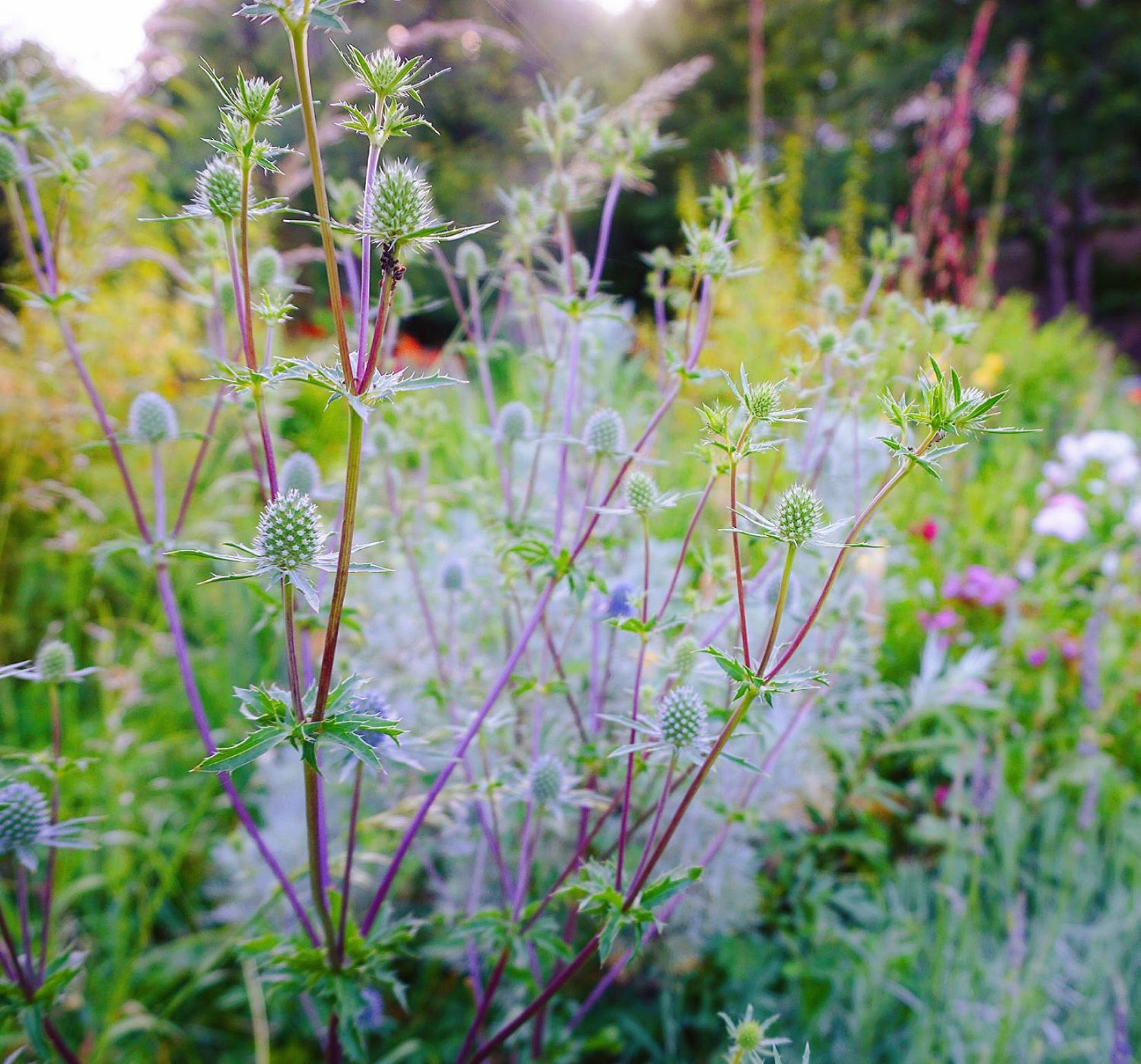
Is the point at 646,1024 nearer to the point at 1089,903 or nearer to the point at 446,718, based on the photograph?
the point at 446,718

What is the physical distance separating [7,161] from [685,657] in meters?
1.32

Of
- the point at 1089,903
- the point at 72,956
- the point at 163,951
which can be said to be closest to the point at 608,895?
the point at 72,956

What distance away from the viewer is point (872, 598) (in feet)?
7.86

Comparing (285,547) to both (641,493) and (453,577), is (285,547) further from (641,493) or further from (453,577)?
(453,577)

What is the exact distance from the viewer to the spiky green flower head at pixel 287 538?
0.84 m

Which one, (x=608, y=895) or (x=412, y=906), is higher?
(x=608, y=895)

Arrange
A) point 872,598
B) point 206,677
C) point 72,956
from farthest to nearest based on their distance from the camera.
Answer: point 206,677 < point 872,598 < point 72,956

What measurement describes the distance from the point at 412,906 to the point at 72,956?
3.83 ft

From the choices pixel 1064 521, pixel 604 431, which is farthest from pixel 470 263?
pixel 1064 521

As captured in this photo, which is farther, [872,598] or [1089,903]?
[872,598]

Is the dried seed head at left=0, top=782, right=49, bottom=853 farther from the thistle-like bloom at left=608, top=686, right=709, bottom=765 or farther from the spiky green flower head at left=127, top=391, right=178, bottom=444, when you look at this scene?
the thistle-like bloom at left=608, top=686, right=709, bottom=765

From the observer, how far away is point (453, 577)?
67.7 inches

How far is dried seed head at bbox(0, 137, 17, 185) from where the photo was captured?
1.20 meters

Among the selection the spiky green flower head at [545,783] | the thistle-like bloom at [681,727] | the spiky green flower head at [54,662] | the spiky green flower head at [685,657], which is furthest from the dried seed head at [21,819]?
the spiky green flower head at [685,657]
